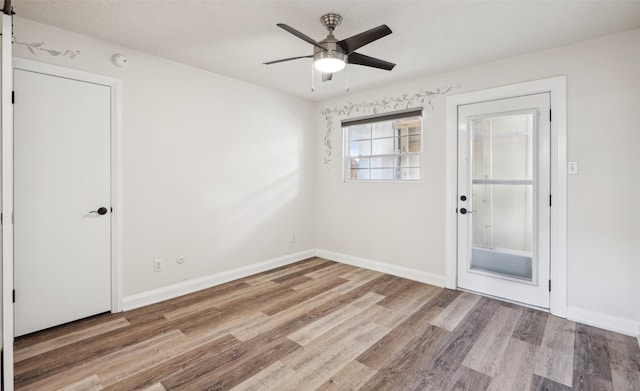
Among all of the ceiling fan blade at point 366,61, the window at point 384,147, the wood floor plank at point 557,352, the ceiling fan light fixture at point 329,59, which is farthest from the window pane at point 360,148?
the wood floor plank at point 557,352

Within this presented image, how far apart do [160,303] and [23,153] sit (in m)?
1.79

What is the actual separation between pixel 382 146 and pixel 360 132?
0.45m

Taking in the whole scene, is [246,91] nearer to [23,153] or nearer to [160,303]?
[23,153]

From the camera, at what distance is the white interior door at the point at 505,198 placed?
10.0 feet

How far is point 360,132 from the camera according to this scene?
4668 millimetres

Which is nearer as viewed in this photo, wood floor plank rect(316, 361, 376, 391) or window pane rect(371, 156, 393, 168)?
wood floor plank rect(316, 361, 376, 391)

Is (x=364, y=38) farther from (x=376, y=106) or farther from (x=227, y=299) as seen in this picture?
(x=227, y=299)

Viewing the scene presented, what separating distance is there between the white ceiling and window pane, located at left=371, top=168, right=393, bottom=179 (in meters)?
1.48

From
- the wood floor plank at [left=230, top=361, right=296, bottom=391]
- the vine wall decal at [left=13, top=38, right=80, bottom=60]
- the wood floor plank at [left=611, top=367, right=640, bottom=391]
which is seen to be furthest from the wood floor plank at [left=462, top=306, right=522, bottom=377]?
the vine wall decal at [left=13, top=38, right=80, bottom=60]

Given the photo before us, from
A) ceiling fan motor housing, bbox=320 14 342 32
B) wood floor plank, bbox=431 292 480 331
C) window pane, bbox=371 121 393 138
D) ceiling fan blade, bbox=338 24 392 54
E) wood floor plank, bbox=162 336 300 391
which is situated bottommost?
wood floor plank, bbox=162 336 300 391

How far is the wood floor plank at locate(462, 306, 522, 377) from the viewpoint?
2182 millimetres

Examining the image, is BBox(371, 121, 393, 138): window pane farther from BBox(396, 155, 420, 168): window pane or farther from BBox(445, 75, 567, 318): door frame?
BBox(445, 75, 567, 318): door frame

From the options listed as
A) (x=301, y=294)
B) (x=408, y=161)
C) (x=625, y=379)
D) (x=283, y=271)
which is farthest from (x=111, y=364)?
(x=408, y=161)

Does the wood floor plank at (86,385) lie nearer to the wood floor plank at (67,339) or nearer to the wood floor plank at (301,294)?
the wood floor plank at (67,339)
